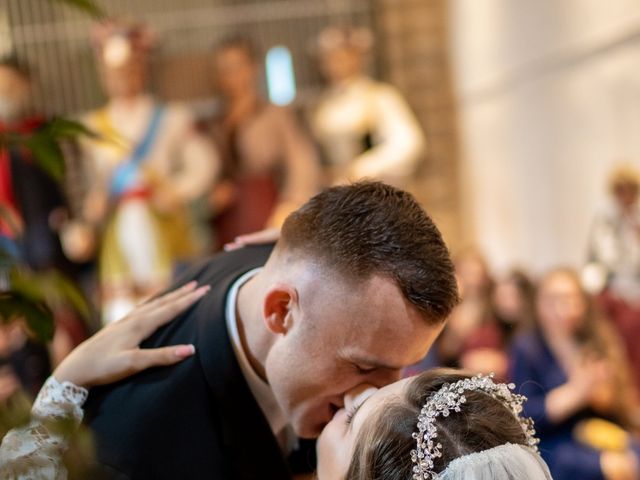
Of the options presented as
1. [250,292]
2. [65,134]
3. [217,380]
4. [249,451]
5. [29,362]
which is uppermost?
[65,134]

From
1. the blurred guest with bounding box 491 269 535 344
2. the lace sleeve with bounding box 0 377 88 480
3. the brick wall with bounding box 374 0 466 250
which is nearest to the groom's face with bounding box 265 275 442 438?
the lace sleeve with bounding box 0 377 88 480

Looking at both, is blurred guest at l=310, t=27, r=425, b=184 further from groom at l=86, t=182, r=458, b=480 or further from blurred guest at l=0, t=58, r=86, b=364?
groom at l=86, t=182, r=458, b=480

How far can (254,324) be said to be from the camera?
196cm

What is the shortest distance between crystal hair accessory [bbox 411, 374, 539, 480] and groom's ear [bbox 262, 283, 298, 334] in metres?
0.32

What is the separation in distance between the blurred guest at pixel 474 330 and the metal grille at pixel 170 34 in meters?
2.83

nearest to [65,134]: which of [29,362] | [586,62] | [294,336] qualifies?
[294,336]

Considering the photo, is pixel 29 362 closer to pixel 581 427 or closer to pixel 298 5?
pixel 581 427

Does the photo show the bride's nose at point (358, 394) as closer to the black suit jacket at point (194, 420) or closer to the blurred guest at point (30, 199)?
the black suit jacket at point (194, 420)

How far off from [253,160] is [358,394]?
420cm

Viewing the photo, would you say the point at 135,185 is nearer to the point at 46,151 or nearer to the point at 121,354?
the point at 121,354

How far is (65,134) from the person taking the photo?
4.00 feet

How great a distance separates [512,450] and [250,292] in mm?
623

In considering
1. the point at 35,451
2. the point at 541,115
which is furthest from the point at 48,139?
the point at 541,115

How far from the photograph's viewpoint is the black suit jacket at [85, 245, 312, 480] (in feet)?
6.14
